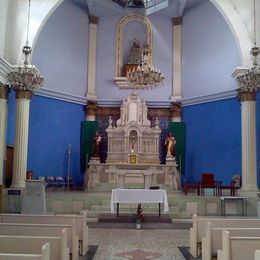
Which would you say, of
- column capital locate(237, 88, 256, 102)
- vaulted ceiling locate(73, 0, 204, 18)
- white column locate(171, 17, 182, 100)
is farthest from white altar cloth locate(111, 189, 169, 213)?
vaulted ceiling locate(73, 0, 204, 18)

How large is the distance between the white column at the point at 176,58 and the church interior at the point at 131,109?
0.15 feet

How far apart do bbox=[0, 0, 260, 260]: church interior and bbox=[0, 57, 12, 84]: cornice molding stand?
0.04 m

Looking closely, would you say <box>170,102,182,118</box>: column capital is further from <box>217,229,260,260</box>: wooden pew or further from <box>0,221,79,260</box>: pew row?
<box>217,229,260,260</box>: wooden pew

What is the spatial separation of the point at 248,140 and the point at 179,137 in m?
4.49

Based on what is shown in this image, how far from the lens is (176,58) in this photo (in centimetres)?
1730

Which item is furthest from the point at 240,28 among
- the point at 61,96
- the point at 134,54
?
the point at 61,96

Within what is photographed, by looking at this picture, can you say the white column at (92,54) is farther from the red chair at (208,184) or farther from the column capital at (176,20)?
the red chair at (208,184)

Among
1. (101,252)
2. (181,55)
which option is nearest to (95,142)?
(181,55)

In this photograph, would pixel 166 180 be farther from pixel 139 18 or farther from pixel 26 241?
pixel 26 241

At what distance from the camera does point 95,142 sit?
1567cm

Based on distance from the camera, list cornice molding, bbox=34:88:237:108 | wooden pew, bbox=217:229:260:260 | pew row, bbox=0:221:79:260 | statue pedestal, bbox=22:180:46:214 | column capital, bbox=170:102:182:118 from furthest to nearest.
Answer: column capital, bbox=170:102:182:118, cornice molding, bbox=34:88:237:108, statue pedestal, bbox=22:180:46:214, pew row, bbox=0:221:79:260, wooden pew, bbox=217:229:260:260

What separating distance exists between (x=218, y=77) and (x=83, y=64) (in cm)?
575

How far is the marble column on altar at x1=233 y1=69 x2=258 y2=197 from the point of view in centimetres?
1191

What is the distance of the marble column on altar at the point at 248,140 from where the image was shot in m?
11.9
